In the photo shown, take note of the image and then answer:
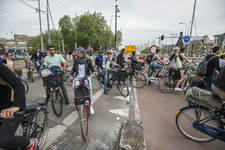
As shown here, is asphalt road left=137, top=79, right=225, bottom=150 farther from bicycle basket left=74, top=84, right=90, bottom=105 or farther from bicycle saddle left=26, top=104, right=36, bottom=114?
bicycle saddle left=26, top=104, right=36, bottom=114

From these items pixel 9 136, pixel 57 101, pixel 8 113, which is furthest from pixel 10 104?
pixel 57 101

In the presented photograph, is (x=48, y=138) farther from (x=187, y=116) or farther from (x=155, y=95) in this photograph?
(x=155, y=95)

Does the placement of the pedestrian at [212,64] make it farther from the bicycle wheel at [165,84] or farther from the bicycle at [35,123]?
the bicycle at [35,123]

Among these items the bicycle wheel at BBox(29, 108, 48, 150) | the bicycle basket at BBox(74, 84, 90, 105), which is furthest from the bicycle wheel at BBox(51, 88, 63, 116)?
the bicycle basket at BBox(74, 84, 90, 105)

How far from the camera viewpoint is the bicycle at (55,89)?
3.12 metres

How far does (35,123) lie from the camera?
2.11m

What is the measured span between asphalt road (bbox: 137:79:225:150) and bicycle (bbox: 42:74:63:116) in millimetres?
2465

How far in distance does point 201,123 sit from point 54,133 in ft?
10.5

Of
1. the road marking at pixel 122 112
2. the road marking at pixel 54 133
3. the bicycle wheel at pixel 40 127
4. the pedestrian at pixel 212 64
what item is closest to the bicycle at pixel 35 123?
the bicycle wheel at pixel 40 127

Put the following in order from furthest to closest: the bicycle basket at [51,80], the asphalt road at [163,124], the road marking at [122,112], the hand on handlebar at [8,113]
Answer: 1. the road marking at [122,112]
2. the bicycle basket at [51,80]
3. the asphalt road at [163,124]
4. the hand on handlebar at [8,113]

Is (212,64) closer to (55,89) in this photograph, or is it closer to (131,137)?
(131,137)

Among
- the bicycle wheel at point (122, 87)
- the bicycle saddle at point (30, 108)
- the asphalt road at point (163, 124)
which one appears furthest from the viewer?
the bicycle wheel at point (122, 87)

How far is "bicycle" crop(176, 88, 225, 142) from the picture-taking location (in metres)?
2.29

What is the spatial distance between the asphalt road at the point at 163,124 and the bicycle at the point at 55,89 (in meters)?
2.46
